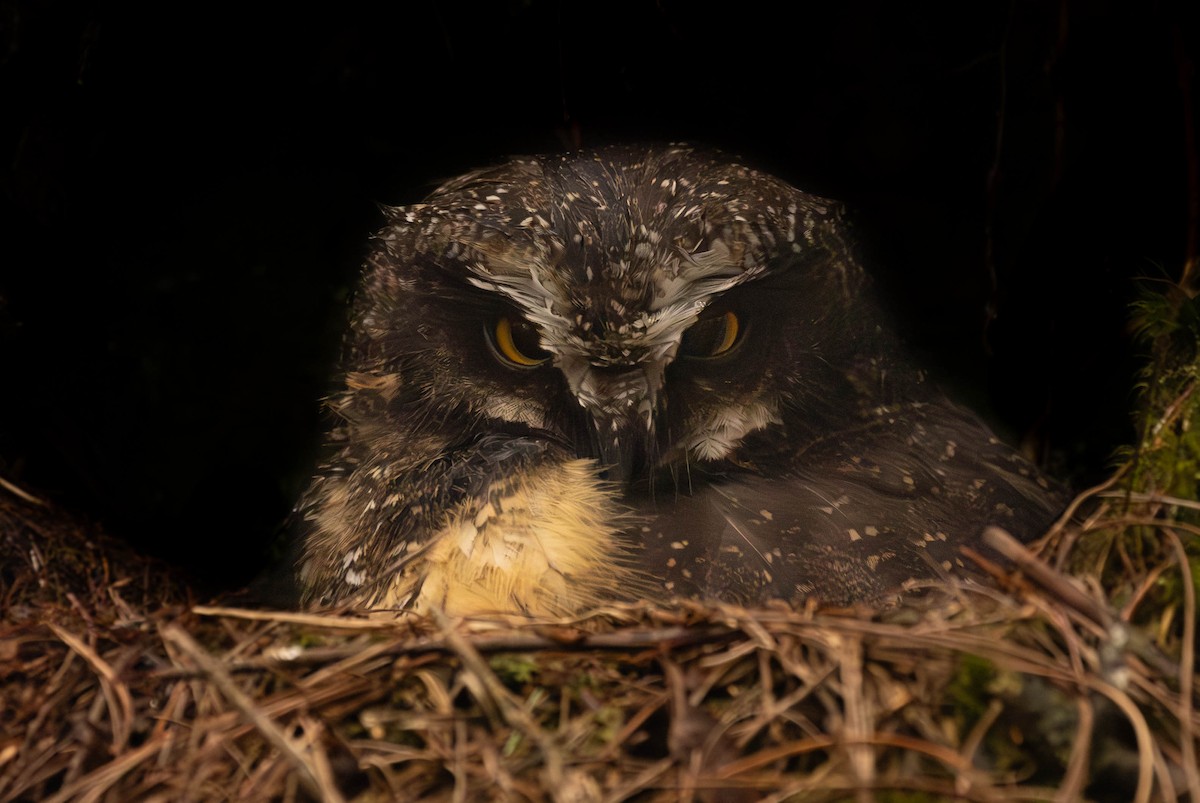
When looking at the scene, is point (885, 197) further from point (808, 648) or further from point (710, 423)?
point (808, 648)

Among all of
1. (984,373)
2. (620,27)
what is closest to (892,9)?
(620,27)

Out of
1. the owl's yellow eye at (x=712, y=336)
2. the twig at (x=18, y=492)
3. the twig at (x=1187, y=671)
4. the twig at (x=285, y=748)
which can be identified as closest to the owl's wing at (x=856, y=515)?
the owl's yellow eye at (x=712, y=336)

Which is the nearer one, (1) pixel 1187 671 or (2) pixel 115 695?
(1) pixel 1187 671

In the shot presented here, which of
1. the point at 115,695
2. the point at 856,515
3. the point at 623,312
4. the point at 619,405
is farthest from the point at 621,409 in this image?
the point at 115,695

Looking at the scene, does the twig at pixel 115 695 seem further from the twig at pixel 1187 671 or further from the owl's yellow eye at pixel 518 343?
the twig at pixel 1187 671

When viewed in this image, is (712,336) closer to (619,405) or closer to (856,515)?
(619,405)

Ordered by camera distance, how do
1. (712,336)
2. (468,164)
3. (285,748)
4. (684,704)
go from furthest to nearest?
(468,164)
(712,336)
(684,704)
(285,748)

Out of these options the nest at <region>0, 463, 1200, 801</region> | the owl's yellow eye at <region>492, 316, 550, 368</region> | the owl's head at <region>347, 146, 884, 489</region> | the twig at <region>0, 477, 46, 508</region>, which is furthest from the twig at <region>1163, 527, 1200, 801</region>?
the twig at <region>0, 477, 46, 508</region>
